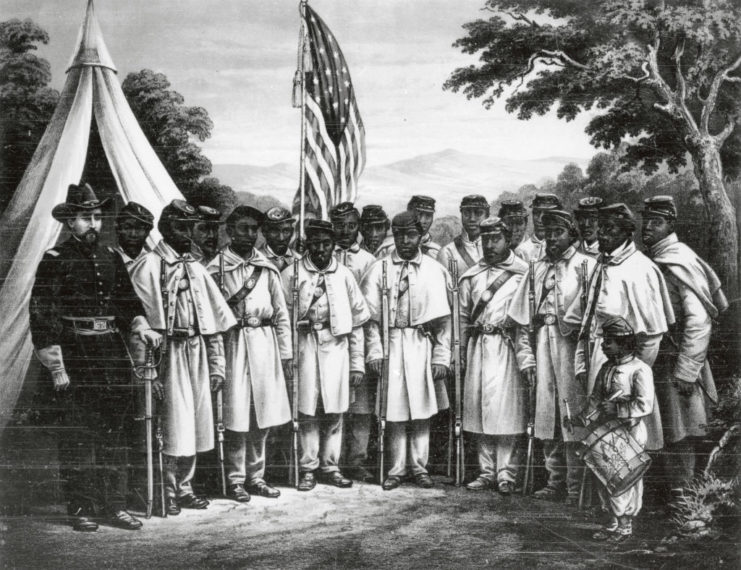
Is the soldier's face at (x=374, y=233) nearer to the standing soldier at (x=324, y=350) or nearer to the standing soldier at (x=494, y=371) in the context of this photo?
the standing soldier at (x=324, y=350)

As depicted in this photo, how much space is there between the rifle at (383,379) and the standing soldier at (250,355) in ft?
2.06

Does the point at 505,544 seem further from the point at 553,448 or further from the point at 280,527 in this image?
the point at 280,527

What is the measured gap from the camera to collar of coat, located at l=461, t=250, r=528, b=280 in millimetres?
5137

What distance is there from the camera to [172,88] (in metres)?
5.19

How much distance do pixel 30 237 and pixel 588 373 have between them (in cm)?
380

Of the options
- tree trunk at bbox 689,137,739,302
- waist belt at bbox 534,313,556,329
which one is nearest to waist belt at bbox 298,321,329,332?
waist belt at bbox 534,313,556,329

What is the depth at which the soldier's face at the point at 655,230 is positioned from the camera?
Result: 5109 millimetres

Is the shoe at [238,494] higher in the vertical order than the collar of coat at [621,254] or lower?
lower

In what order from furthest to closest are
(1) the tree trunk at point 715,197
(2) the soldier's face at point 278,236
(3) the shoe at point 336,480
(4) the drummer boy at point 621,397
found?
(1) the tree trunk at point 715,197, (2) the soldier's face at point 278,236, (3) the shoe at point 336,480, (4) the drummer boy at point 621,397

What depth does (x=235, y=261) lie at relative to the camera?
4.96m

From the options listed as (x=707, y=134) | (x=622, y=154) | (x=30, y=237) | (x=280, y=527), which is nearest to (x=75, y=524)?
(x=280, y=527)

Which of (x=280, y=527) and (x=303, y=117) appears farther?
(x=303, y=117)

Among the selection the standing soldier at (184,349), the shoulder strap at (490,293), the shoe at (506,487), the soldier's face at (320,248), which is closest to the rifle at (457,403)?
the shoulder strap at (490,293)

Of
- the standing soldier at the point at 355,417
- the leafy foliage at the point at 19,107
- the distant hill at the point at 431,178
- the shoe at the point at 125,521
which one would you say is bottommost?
the shoe at the point at 125,521
